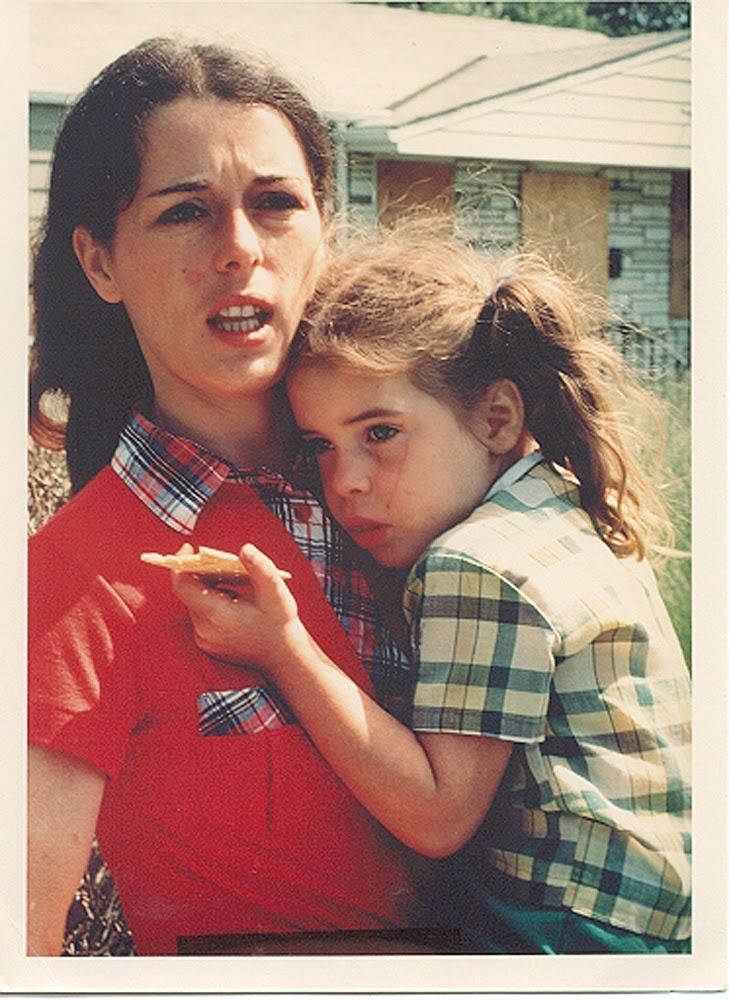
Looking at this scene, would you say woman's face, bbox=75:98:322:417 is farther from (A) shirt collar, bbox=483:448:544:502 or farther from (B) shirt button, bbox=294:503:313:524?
(A) shirt collar, bbox=483:448:544:502

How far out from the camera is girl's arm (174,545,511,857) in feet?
8.91

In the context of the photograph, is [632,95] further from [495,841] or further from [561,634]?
[495,841]

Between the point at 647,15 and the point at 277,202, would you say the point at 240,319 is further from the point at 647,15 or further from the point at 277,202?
the point at 647,15

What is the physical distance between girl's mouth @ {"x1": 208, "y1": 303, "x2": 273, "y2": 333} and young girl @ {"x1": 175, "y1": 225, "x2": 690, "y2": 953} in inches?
5.0

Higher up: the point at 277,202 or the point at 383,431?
the point at 277,202

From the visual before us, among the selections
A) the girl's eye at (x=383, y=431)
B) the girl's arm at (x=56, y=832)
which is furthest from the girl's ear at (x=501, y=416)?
the girl's arm at (x=56, y=832)

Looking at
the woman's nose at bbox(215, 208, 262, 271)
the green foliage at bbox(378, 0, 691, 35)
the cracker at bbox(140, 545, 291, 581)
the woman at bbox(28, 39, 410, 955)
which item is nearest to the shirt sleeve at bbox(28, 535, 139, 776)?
the woman at bbox(28, 39, 410, 955)

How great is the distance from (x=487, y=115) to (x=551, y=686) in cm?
128

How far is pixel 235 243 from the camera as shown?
9.04 ft

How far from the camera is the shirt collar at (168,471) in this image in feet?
9.26

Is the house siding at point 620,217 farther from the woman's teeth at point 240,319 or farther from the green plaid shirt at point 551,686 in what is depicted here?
the green plaid shirt at point 551,686

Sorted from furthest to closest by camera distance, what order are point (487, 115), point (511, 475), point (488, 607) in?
1. point (487, 115)
2. point (511, 475)
3. point (488, 607)

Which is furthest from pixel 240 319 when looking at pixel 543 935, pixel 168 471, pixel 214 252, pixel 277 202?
pixel 543 935

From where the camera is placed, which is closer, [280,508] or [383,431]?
[383,431]
